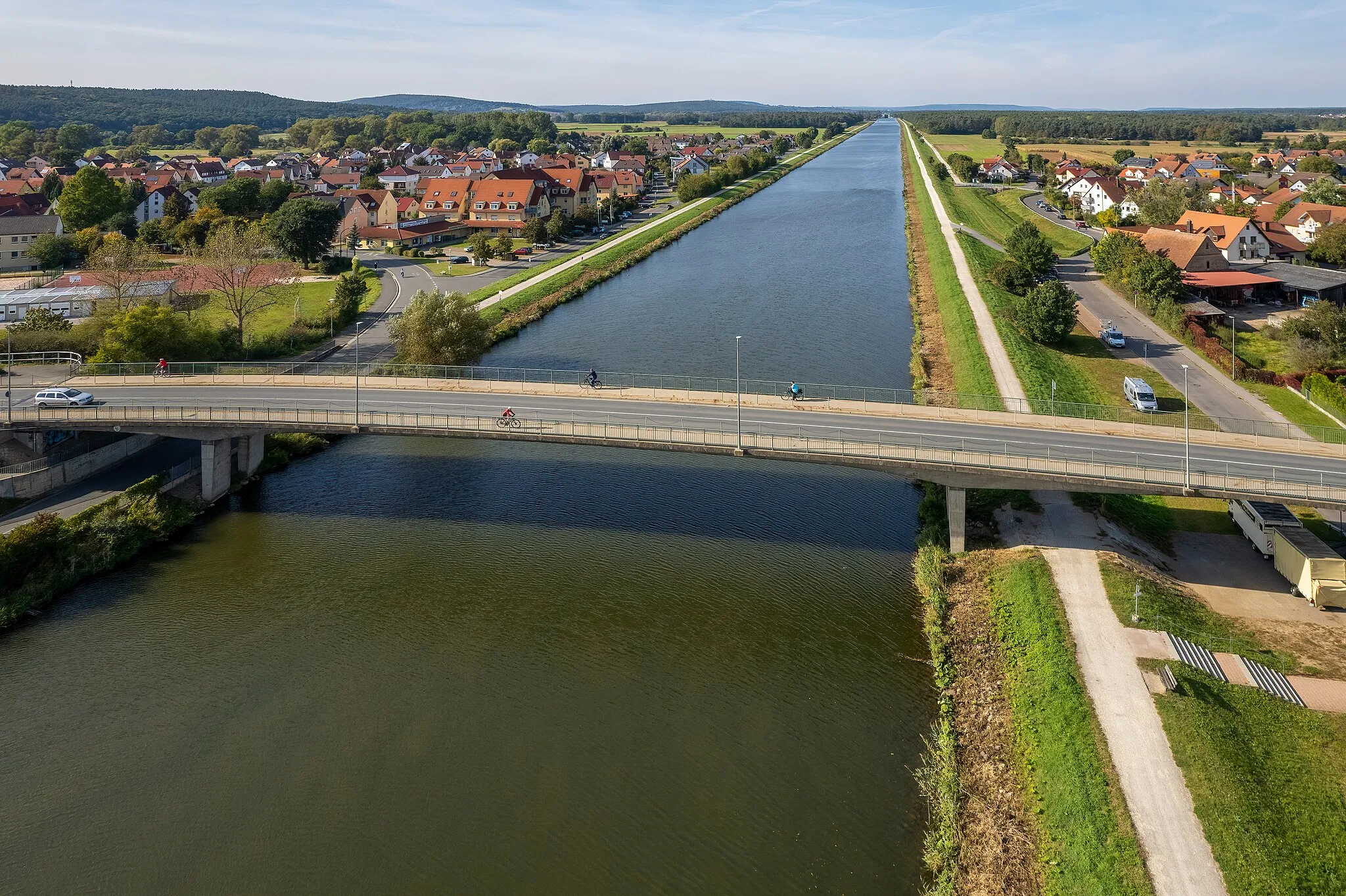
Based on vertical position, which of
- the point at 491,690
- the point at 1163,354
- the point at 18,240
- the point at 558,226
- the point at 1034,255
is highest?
the point at 558,226

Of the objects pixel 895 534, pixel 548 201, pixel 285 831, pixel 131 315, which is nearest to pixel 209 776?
pixel 285 831

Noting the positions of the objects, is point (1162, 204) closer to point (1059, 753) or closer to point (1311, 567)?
point (1311, 567)

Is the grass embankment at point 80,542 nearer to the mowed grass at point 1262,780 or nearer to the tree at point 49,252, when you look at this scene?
the mowed grass at point 1262,780

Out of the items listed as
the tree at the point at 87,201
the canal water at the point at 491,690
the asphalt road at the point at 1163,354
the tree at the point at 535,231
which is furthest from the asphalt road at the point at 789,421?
the tree at the point at 87,201

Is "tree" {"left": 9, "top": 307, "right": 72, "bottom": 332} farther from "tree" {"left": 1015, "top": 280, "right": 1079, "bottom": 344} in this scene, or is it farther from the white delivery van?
the white delivery van

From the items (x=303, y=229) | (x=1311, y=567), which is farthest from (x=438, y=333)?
(x=1311, y=567)

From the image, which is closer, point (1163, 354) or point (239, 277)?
point (1163, 354)
